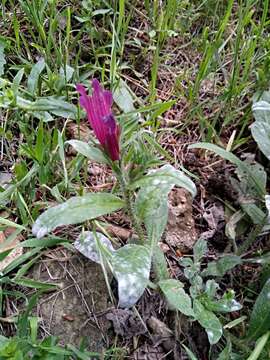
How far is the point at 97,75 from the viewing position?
2.08 metres

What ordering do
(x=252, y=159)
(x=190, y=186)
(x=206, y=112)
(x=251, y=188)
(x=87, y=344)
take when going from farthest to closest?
(x=206, y=112), (x=252, y=159), (x=251, y=188), (x=87, y=344), (x=190, y=186)

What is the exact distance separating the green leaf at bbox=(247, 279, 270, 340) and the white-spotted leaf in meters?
0.42

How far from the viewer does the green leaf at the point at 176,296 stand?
1.46 meters

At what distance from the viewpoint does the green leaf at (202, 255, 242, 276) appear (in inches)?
64.6

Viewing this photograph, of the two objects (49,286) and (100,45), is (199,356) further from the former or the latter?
(100,45)

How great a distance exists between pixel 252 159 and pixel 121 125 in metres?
0.67

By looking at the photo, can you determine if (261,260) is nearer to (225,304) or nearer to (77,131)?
(225,304)

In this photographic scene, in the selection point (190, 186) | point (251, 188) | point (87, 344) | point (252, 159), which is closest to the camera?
point (190, 186)

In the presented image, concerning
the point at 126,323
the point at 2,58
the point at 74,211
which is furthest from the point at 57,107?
the point at 126,323

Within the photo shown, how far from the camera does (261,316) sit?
152 centimetres

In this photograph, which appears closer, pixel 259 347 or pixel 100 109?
pixel 100 109

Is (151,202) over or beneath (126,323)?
over

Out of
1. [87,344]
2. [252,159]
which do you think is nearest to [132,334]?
[87,344]

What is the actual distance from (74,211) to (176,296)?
38 cm
